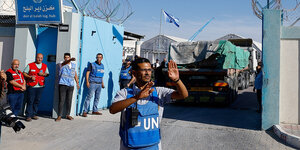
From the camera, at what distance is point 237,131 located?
259 inches

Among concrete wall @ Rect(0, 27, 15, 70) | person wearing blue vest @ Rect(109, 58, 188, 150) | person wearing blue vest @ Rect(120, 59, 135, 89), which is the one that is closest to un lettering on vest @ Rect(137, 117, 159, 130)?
person wearing blue vest @ Rect(109, 58, 188, 150)

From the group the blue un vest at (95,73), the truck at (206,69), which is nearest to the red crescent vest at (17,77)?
the blue un vest at (95,73)

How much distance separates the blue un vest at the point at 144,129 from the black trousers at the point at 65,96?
5.05 m

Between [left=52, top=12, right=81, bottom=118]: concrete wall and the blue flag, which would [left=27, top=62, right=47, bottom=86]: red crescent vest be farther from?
the blue flag

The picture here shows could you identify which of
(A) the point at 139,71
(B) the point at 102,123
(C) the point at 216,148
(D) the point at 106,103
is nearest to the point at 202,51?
(D) the point at 106,103

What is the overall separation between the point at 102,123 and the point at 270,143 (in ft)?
13.0

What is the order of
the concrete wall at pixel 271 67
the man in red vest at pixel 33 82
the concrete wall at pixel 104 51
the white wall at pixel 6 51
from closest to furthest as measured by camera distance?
the concrete wall at pixel 271 67
the man in red vest at pixel 33 82
the concrete wall at pixel 104 51
the white wall at pixel 6 51

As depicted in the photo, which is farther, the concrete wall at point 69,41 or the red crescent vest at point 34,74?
the concrete wall at point 69,41

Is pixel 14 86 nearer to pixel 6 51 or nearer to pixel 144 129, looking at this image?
pixel 6 51

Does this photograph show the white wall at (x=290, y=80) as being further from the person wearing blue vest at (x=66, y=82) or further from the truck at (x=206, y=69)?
the person wearing blue vest at (x=66, y=82)

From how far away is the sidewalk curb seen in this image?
5.41 metres

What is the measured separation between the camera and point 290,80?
6688 millimetres

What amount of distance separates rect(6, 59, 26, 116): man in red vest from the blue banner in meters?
1.64

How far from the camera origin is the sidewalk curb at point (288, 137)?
5.41 metres
